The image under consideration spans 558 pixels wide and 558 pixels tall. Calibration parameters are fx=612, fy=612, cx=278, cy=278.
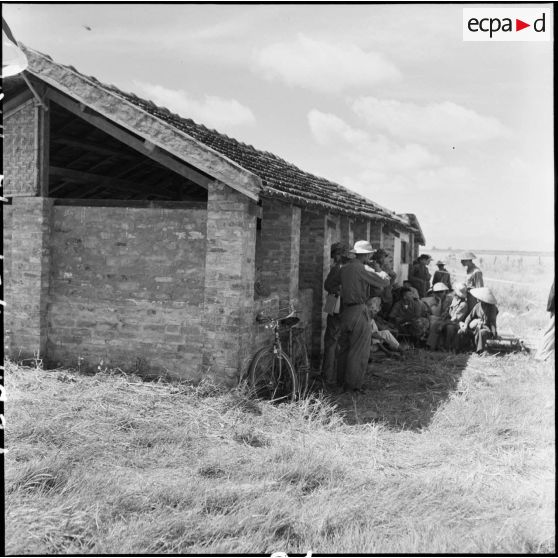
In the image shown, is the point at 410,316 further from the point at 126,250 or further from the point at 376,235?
the point at 126,250

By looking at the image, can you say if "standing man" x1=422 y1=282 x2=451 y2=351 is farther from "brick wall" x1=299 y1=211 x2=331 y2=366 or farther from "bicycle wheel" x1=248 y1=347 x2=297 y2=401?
"bicycle wheel" x1=248 y1=347 x2=297 y2=401

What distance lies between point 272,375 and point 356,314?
1.61 m

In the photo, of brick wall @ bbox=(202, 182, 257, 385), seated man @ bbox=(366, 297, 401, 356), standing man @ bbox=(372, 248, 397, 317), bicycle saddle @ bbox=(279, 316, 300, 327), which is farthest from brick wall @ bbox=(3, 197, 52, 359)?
standing man @ bbox=(372, 248, 397, 317)

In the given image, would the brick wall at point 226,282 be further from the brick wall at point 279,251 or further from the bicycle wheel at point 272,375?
the brick wall at point 279,251

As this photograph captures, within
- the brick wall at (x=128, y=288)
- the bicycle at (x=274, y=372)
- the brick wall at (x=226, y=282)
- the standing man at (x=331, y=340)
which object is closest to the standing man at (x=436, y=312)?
the standing man at (x=331, y=340)

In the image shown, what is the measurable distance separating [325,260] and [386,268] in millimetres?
3456

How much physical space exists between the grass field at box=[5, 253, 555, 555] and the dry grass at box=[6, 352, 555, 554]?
16mm

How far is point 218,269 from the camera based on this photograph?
768 centimetres

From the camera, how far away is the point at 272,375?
7930 mm

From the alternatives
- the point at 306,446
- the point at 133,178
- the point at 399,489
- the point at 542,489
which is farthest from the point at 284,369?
the point at 133,178

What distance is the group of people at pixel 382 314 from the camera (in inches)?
343

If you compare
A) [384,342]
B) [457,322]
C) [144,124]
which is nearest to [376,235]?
[457,322]

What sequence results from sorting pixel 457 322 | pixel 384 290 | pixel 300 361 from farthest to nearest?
pixel 384 290 → pixel 457 322 → pixel 300 361

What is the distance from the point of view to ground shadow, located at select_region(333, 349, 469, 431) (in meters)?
7.50
